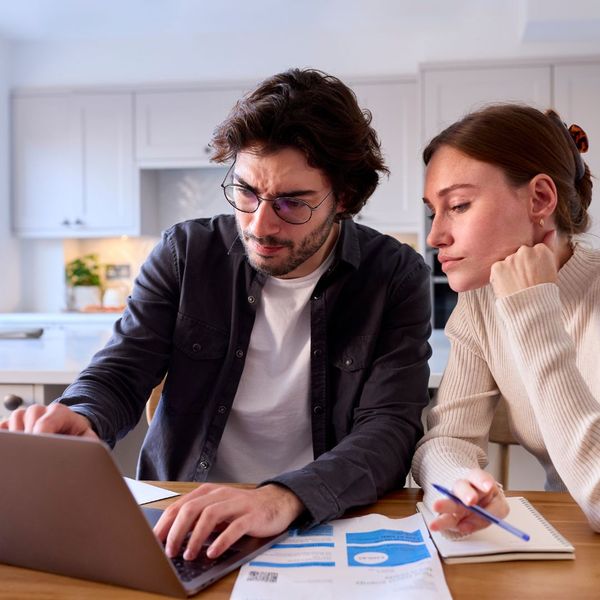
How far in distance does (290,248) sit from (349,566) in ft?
2.32

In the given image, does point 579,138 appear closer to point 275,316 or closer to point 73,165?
point 275,316

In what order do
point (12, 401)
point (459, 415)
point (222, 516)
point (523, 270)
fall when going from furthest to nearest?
point (12, 401)
point (459, 415)
point (523, 270)
point (222, 516)

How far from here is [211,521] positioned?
2.94 ft

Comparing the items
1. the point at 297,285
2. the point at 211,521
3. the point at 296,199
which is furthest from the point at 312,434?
the point at 211,521

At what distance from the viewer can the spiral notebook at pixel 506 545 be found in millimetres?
900

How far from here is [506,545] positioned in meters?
0.92

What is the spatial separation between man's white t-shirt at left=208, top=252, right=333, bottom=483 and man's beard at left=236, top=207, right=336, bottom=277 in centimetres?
9

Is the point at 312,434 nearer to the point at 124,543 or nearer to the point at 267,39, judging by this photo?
the point at 124,543

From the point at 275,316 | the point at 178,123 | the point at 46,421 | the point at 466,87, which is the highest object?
the point at 466,87

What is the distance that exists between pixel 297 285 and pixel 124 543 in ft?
2.78

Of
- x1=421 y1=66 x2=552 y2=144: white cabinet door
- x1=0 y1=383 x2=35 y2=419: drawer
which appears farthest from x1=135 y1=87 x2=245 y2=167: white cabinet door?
x1=0 y1=383 x2=35 y2=419: drawer

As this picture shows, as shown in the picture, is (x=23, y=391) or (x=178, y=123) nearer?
(x=23, y=391)

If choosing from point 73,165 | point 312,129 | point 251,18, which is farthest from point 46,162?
point 312,129

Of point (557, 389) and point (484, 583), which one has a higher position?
point (557, 389)
